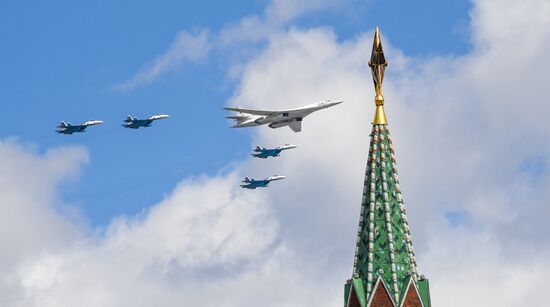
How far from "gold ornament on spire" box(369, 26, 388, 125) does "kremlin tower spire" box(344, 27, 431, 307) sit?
127cm

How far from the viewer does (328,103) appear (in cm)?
19288

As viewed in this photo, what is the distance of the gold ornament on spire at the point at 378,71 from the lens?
132250 mm

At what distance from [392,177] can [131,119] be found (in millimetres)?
62175

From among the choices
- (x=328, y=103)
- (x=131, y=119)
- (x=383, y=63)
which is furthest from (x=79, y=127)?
(x=383, y=63)

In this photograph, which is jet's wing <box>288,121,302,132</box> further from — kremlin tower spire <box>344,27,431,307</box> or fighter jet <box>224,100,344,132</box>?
kremlin tower spire <box>344,27,431,307</box>

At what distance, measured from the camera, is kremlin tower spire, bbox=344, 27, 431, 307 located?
407 feet

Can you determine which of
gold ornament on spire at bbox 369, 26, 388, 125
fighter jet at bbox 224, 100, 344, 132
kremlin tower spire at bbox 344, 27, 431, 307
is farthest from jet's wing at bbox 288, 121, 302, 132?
kremlin tower spire at bbox 344, 27, 431, 307

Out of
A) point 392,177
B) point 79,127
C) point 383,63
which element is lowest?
point 392,177

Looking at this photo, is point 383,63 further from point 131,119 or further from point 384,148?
point 131,119

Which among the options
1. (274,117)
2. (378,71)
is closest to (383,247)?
(378,71)

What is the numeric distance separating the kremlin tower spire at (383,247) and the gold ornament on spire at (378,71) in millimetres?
1269

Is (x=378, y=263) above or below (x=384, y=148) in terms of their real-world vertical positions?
below

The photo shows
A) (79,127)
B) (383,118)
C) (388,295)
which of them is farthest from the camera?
(79,127)

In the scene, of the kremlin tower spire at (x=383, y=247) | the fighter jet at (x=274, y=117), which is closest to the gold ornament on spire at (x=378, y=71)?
the kremlin tower spire at (x=383, y=247)
